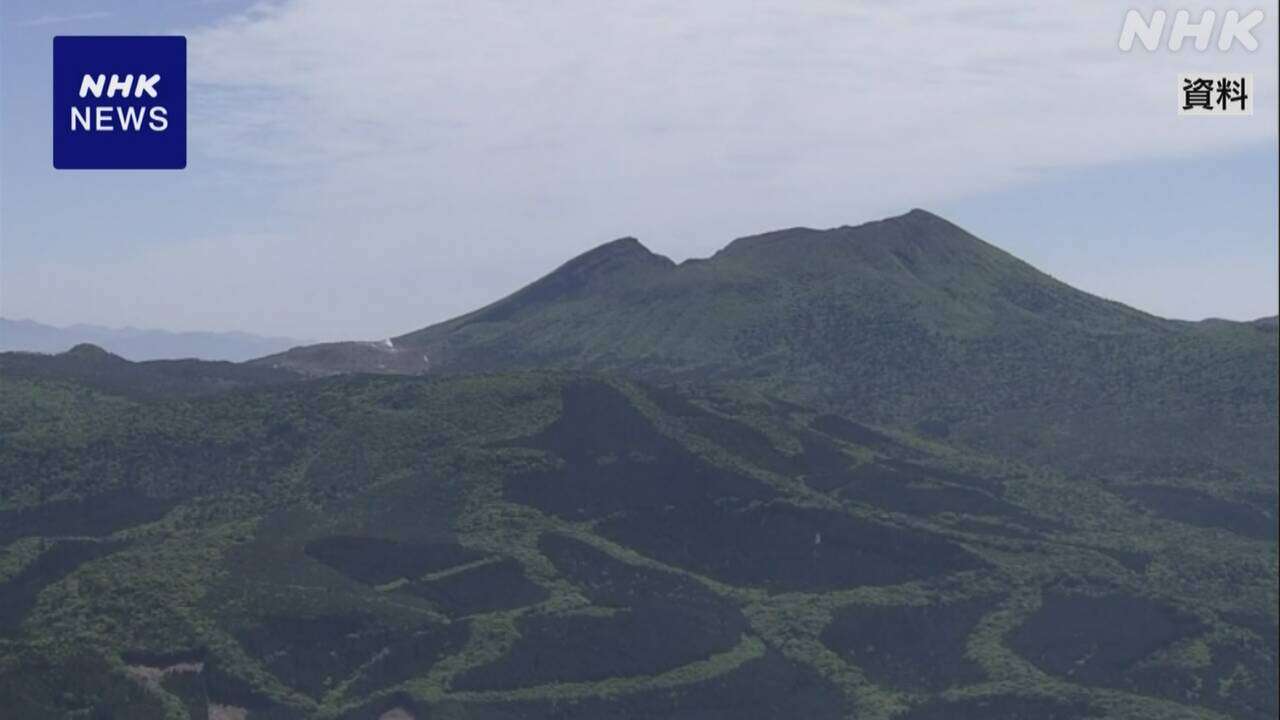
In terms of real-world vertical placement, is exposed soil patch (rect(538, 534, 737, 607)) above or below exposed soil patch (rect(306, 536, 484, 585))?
below

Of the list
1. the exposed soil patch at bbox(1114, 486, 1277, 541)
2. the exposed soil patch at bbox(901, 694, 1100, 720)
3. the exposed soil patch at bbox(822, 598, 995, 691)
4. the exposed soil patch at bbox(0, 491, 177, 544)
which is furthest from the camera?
the exposed soil patch at bbox(1114, 486, 1277, 541)

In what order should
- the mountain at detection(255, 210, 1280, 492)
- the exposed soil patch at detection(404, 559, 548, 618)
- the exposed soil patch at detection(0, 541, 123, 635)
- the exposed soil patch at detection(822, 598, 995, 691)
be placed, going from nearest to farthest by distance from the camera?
the exposed soil patch at detection(0, 541, 123, 635) < the exposed soil patch at detection(822, 598, 995, 691) < the exposed soil patch at detection(404, 559, 548, 618) < the mountain at detection(255, 210, 1280, 492)

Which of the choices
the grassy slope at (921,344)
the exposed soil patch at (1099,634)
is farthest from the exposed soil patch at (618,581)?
the grassy slope at (921,344)

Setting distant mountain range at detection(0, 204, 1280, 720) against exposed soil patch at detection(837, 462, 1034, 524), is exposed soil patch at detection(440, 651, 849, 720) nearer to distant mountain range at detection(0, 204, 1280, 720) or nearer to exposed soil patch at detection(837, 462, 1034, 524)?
distant mountain range at detection(0, 204, 1280, 720)

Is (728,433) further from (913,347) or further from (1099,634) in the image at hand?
(913,347)

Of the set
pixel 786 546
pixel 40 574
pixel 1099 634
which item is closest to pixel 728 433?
pixel 786 546

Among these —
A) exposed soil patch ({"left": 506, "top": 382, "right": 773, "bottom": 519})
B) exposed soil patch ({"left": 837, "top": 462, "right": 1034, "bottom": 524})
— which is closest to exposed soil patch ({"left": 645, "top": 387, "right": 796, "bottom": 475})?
exposed soil patch ({"left": 506, "top": 382, "right": 773, "bottom": 519})

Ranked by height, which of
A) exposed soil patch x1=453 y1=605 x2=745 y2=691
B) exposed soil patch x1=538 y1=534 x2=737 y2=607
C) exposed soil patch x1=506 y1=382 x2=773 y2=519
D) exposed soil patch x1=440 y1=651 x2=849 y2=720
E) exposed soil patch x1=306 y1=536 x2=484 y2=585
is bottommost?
exposed soil patch x1=440 y1=651 x2=849 y2=720

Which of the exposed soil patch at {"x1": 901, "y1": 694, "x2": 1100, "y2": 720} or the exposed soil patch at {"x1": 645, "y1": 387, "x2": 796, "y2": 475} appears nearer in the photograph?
the exposed soil patch at {"x1": 901, "y1": 694, "x2": 1100, "y2": 720}
